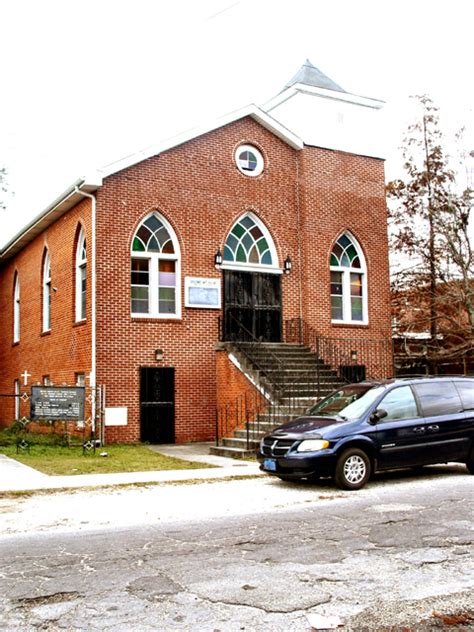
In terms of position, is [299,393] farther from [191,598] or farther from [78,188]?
[191,598]

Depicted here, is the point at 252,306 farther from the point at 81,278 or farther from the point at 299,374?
the point at 81,278

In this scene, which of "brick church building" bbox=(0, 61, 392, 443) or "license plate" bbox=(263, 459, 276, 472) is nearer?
"license plate" bbox=(263, 459, 276, 472)

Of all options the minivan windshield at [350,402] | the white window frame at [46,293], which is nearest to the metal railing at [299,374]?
the minivan windshield at [350,402]

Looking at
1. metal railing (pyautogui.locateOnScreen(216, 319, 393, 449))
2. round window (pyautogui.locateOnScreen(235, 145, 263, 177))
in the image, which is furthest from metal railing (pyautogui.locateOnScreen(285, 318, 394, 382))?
round window (pyautogui.locateOnScreen(235, 145, 263, 177))

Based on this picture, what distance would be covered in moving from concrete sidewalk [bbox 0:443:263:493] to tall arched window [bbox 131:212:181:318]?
18.7ft

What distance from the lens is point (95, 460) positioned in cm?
1493

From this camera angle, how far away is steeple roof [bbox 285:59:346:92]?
24.9m

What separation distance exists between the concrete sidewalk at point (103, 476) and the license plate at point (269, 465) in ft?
3.89

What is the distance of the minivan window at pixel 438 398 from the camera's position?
12078mm

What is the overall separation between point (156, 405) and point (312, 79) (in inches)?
516

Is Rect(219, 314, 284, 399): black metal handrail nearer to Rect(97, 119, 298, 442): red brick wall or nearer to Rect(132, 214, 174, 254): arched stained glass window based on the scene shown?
Rect(97, 119, 298, 442): red brick wall

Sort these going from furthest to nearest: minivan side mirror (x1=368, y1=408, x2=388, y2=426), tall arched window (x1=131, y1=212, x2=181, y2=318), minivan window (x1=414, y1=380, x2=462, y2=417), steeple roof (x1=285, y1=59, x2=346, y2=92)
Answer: steeple roof (x1=285, y1=59, x2=346, y2=92) < tall arched window (x1=131, y1=212, x2=181, y2=318) < minivan window (x1=414, y1=380, x2=462, y2=417) < minivan side mirror (x1=368, y1=408, x2=388, y2=426)

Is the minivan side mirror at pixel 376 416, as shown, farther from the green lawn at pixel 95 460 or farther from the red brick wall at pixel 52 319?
the red brick wall at pixel 52 319

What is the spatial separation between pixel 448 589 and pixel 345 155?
61.2ft
